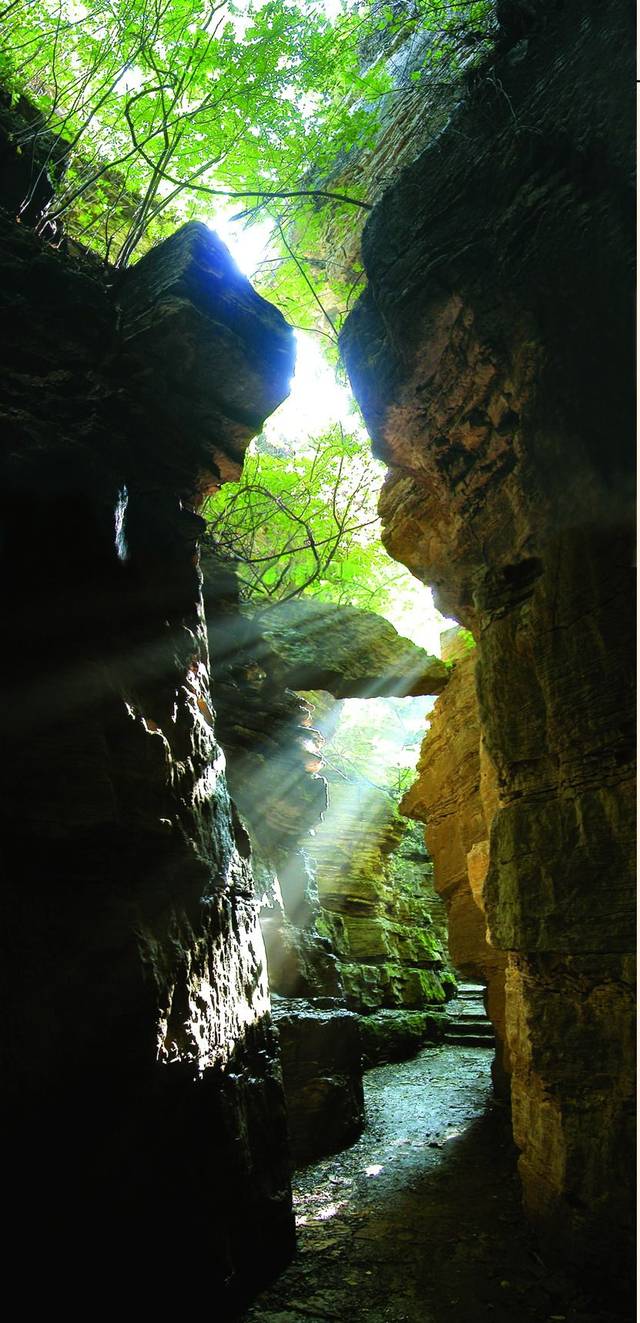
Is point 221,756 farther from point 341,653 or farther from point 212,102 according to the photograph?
point 212,102

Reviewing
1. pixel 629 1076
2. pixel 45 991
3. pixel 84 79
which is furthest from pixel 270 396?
pixel 629 1076

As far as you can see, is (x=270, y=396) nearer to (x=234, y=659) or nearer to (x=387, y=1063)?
(x=234, y=659)

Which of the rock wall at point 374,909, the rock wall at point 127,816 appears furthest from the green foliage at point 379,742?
the rock wall at point 127,816

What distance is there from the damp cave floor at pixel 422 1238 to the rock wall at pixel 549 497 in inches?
14.4

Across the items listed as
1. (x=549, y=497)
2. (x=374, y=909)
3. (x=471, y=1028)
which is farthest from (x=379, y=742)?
(x=549, y=497)

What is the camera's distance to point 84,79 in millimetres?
5762

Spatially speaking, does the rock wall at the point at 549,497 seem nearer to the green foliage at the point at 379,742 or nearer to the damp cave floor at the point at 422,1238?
the damp cave floor at the point at 422,1238

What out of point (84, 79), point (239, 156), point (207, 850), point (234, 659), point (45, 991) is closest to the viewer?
point (45, 991)

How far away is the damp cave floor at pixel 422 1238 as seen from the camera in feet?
12.0

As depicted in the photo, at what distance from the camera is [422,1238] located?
452cm

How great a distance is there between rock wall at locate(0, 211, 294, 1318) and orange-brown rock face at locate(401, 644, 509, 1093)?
427cm

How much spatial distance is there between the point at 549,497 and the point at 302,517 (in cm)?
564

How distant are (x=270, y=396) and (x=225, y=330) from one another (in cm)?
67

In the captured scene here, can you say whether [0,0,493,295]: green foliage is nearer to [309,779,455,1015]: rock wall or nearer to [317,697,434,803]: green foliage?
[309,779,455,1015]: rock wall
